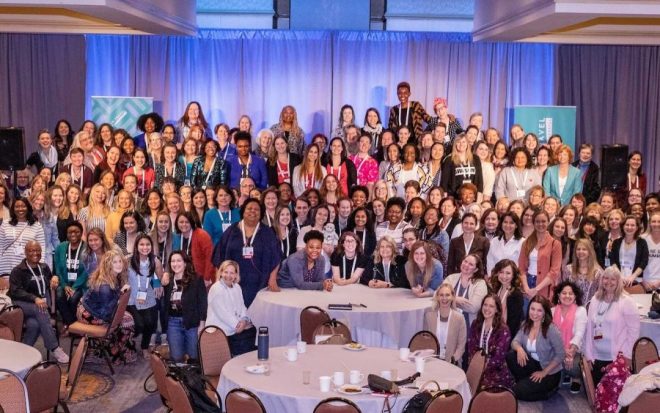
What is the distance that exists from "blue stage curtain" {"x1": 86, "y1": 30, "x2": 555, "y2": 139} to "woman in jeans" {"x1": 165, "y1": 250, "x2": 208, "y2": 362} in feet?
19.6

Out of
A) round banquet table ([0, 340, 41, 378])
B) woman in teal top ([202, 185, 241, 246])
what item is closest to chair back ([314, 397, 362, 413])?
round banquet table ([0, 340, 41, 378])

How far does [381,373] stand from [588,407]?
2.75m

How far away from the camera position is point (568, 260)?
31.5 ft

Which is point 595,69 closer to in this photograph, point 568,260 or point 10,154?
point 568,260

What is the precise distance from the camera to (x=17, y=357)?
6.68 metres

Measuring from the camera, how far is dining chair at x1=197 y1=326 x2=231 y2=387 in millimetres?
7109

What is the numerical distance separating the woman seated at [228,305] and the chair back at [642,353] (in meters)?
3.17

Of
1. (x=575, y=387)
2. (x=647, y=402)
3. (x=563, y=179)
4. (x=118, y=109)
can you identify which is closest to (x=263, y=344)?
(x=647, y=402)

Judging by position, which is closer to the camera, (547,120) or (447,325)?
(447,325)

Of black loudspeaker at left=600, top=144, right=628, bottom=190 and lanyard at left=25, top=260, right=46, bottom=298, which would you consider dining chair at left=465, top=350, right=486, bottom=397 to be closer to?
lanyard at left=25, top=260, right=46, bottom=298

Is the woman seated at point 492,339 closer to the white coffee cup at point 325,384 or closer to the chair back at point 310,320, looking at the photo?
the chair back at point 310,320

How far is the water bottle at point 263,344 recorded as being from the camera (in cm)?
644

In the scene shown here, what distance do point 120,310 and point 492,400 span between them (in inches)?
157

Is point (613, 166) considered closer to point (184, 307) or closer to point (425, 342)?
point (425, 342)
